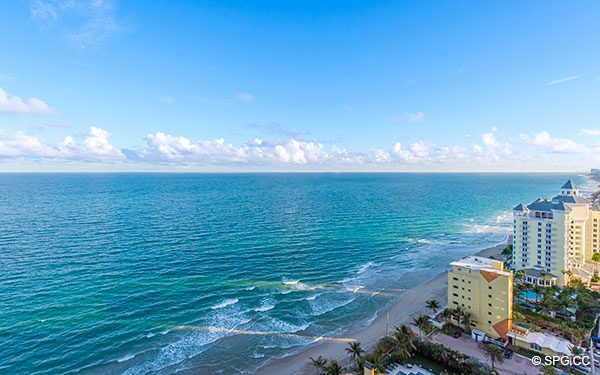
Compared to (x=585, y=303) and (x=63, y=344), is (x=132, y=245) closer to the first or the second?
(x=63, y=344)

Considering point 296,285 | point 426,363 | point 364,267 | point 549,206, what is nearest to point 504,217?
point 549,206

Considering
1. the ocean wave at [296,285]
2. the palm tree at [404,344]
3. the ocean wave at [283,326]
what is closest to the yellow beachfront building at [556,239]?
the palm tree at [404,344]

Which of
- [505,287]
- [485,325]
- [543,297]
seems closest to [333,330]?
[485,325]

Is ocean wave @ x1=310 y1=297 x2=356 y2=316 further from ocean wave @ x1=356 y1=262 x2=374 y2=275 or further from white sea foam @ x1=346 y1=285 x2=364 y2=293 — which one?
ocean wave @ x1=356 y1=262 x2=374 y2=275

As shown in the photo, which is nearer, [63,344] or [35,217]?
[63,344]

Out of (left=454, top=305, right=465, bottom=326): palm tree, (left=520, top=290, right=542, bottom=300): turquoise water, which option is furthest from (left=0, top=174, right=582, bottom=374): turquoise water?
(left=520, top=290, right=542, bottom=300): turquoise water

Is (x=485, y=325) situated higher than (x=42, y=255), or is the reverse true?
(x=42, y=255)

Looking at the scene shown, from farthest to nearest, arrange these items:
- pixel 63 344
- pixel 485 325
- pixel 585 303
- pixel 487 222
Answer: pixel 487 222 → pixel 585 303 → pixel 485 325 → pixel 63 344
